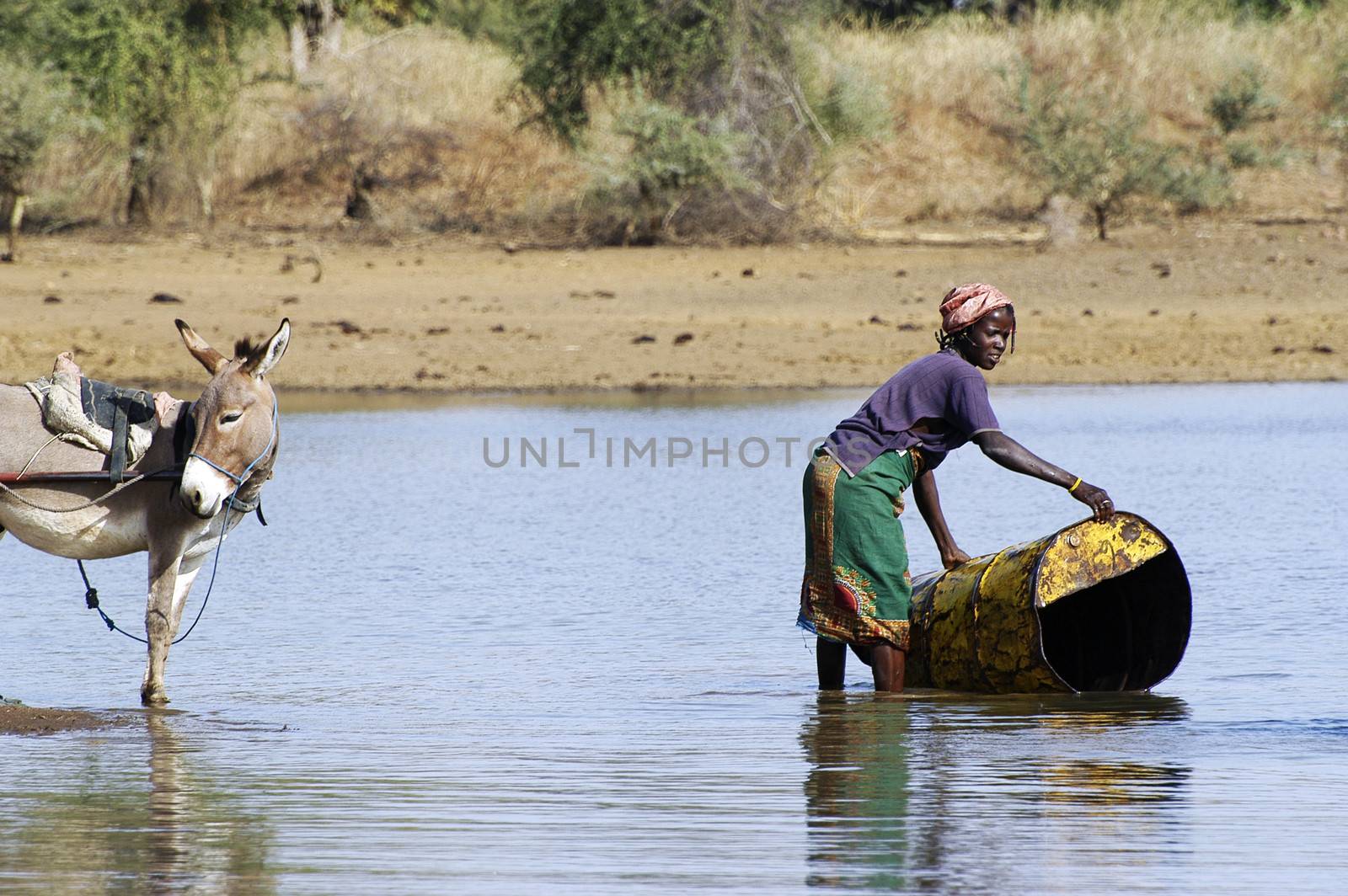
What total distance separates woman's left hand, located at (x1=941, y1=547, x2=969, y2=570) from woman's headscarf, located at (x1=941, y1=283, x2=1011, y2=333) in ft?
2.61

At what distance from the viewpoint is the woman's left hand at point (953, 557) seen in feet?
21.1

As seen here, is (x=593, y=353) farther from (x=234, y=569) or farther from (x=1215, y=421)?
(x=234, y=569)

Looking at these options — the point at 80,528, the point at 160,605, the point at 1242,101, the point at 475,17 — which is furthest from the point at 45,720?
the point at 475,17

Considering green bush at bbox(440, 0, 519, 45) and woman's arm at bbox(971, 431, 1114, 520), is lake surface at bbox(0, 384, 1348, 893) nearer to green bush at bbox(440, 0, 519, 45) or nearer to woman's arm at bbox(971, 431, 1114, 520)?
woman's arm at bbox(971, 431, 1114, 520)

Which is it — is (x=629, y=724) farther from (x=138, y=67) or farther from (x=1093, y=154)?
(x=138, y=67)

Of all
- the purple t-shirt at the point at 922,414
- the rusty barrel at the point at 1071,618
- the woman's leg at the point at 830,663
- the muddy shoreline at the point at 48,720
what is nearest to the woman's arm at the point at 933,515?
the purple t-shirt at the point at 922,414

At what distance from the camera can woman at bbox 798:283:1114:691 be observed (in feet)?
19.5

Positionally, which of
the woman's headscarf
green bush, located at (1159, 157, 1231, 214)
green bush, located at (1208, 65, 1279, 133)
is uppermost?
green bush, located at (1208, 65, 1279, 133)

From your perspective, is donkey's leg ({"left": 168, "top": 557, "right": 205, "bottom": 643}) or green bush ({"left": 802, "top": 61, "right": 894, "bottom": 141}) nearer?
donkey's leg ({"left": 168, "top": 557, "right": 205, "bottom": 643})

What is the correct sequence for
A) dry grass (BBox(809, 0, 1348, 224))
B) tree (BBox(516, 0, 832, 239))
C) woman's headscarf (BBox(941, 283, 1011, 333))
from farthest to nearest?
dry grass (BBox(809, 0, 1348, 224)) < tree (BBox(516, 0, 832, 239)) < woman's headscarf (BBox(941, 283, 1011, 333))

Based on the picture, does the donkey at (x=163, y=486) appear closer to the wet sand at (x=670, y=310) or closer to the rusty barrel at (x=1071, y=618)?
the rusty barrel at (x=1071, y=618)

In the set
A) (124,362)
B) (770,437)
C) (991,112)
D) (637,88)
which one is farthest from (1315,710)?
(991,112)

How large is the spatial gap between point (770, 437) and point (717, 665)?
705 cm

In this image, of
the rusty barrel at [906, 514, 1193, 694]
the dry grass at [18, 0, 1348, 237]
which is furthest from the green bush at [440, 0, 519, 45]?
the rusty barrel at [906, 514, 1193, 694]
